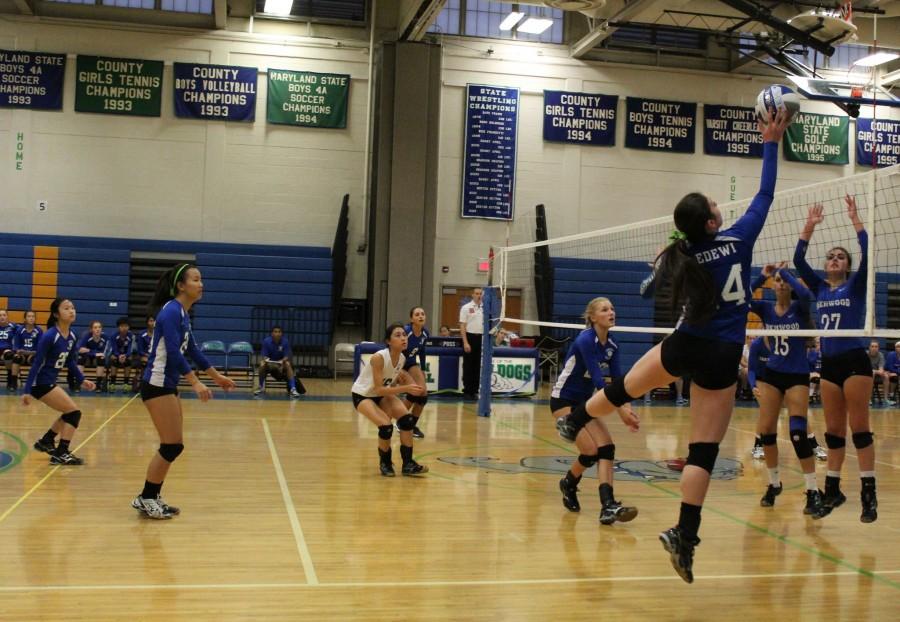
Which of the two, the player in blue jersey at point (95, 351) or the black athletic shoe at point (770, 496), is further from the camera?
the player in blue jersey at point (95, 351)

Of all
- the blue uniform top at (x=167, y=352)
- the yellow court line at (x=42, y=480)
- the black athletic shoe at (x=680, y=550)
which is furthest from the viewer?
the yellow court line at (x=42, y=480)

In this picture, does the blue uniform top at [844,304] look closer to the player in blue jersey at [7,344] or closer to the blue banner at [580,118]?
the player in blue jersey at [7,344]

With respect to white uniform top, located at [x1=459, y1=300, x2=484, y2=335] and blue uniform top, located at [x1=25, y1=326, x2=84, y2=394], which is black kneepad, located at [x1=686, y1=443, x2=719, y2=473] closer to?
blue uniform top, located at [x1=25, y1=326, x2=84, y2=394]

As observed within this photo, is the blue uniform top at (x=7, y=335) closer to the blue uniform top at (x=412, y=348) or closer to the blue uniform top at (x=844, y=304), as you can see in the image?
the blue uniform top at (x=412, y=348)

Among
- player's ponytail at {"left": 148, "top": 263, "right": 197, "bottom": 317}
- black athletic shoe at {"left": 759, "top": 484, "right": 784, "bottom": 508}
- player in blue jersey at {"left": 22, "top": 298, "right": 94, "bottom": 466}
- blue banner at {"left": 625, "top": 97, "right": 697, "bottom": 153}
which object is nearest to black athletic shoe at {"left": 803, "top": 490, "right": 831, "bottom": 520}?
black athletic shoe at {"left": 759, "top": 484, "right": 784, "bottom": 508}

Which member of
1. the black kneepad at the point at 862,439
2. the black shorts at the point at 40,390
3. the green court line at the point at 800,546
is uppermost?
the black kneepad at the point at 862,439

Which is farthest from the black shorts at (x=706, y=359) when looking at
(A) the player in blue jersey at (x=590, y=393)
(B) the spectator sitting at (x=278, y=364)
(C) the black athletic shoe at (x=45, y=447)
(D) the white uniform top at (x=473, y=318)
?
(B) the spectator sitting at (x=278, y=364)

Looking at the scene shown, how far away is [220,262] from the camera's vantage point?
707 inches

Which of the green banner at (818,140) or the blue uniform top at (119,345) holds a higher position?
the green banner at (818,140)

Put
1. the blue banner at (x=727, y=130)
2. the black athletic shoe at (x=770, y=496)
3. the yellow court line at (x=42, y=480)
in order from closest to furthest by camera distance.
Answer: the yellow court line at (x=42, y=480)
the black athletic shoe at (x=770, y=496)
the blue banner at (x=727, y=130)

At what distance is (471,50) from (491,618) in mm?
16829

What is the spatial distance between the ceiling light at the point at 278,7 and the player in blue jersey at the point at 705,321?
15.3 metres

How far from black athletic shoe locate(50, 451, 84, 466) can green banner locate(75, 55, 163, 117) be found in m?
11.9

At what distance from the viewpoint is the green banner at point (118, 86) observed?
1791 centimetres
